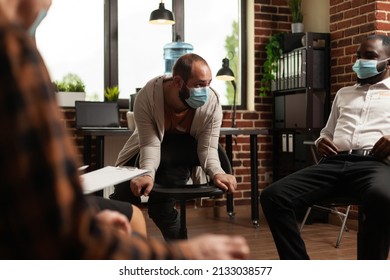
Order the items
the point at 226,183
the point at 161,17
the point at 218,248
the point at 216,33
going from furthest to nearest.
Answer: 1. the point at 216,33
2. the point at 161,17
3. the point at 226,183
4. the point at 218,248

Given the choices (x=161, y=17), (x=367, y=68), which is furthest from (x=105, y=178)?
(x=161, y=17)

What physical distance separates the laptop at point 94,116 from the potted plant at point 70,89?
173 millimetres

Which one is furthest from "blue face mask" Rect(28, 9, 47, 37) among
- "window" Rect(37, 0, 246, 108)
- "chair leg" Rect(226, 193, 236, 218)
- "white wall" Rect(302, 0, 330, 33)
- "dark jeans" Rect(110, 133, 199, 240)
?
"white wall" Rect(302, 0, 330, 33)

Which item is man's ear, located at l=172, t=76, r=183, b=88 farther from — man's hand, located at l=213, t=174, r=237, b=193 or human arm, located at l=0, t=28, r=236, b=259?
human arm, located at l=0, t=28, r=236, b=259

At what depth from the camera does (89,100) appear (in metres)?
4.23

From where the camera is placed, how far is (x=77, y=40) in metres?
4.25

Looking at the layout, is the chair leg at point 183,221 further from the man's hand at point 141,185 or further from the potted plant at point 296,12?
the potted plant at point 296,12

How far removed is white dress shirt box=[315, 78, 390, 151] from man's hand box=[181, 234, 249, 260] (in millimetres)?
1844

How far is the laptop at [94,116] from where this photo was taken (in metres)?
3.90

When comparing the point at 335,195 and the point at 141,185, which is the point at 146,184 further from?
the point at 335,195

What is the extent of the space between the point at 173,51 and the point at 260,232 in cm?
164
